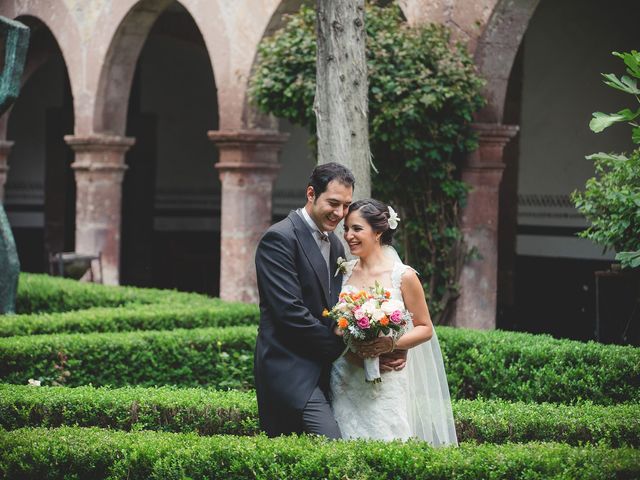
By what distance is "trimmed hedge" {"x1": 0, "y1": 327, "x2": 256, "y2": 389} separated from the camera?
6.07m

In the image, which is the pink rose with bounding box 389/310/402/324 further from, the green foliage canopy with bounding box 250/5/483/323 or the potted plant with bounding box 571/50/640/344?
the green foliage canopy with bounding box 250/5/483/323

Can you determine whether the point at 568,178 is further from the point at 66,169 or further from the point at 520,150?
the point at 66,169

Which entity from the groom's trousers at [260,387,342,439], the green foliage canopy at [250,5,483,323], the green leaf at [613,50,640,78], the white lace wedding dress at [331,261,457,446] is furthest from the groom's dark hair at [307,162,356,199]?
the green foliage canopy at [250,5,483,323]

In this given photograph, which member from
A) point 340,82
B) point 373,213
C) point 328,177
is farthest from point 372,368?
point 340,82

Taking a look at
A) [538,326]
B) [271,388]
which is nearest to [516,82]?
[538,326]

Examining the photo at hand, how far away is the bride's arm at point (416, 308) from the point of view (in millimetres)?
3883

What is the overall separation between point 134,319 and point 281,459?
3787 millimetres

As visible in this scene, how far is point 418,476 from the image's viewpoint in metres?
3.47

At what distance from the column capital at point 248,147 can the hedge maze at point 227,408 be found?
2.49 metres

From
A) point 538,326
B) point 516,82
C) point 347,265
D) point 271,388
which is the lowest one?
point 538,326

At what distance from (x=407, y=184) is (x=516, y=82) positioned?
3.37 m

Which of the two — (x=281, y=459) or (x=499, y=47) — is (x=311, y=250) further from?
(x=499, y=47)

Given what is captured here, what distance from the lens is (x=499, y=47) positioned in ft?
27.7

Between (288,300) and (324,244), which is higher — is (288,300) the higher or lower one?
the lower one
